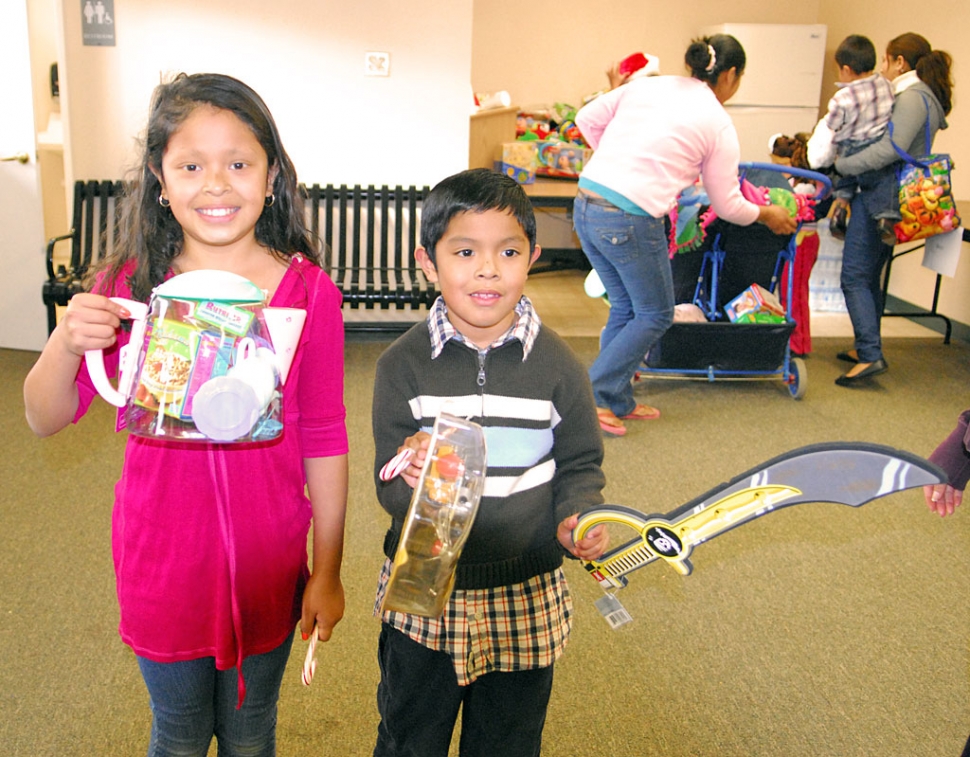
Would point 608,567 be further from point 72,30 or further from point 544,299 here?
point 544,299

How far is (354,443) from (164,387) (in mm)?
2747

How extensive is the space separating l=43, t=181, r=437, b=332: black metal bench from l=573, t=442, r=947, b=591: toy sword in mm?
3547

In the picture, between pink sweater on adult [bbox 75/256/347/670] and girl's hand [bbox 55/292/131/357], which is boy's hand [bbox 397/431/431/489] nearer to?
pink sweater on adult [bbox 75/256/347/670]

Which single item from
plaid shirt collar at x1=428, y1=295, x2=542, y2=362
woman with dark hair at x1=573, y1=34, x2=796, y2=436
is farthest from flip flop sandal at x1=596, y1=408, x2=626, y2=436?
plaid shirt collar at x1=428, y1=295, x2=542, y2=362

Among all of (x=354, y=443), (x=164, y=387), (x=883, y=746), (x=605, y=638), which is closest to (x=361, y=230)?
(x=354, y=443)

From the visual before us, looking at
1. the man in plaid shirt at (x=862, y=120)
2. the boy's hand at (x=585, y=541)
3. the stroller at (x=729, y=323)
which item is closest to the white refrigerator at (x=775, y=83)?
the man in plaid shirt at (x=862, y=120)

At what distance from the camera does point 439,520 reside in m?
1.17

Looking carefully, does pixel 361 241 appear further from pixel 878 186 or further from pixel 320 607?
pixel 320 607

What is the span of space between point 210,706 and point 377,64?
4239mm

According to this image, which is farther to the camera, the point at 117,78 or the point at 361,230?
the point at 361,230

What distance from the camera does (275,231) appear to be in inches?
50.7

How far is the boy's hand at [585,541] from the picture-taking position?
1307mm

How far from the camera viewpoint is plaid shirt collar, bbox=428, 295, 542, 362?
1.34 metres

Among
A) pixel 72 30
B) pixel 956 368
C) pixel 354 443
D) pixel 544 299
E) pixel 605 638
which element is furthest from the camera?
pixel 544 299
